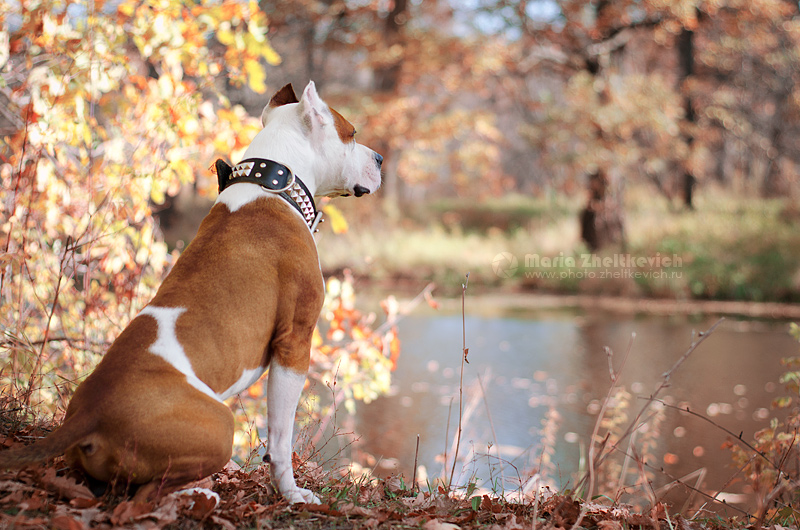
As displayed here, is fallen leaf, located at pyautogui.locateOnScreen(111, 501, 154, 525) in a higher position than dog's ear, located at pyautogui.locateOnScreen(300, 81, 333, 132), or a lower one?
lower

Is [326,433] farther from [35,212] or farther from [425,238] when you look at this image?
[425,238]

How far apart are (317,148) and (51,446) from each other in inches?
57.5

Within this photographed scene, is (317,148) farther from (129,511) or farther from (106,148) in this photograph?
(106,148)

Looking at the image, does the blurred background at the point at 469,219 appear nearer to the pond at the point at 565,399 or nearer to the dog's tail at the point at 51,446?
the pond at the point at 565,399

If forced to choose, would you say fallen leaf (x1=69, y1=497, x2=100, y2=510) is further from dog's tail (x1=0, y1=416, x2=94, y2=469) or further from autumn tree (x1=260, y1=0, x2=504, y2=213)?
autumn tree (x1=260, y1=0, x2=504, y2=213)

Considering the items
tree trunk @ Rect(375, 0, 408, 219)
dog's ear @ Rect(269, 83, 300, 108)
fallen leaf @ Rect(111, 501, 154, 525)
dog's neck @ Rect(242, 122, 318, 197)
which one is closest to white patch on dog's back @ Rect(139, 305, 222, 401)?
fallen leaf @ Rect(111, 501, 154, 525)

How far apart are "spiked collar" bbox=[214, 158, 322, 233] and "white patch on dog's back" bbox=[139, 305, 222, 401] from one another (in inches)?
24.4

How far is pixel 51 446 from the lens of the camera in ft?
6.38

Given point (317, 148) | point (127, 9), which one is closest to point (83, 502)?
point (317, 148)

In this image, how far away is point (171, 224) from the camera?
19859 millimetres

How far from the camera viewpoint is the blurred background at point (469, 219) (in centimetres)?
419

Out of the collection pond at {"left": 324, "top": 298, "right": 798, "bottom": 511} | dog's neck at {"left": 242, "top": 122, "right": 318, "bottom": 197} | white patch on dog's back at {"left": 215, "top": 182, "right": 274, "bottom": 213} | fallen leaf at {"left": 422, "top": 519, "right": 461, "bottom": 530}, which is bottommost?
pond at {"left": 324, "top": 298, "right": 798, "bottom": 511}

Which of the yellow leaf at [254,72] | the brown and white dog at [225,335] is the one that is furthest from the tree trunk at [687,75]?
the brown and white dog at [225,335]

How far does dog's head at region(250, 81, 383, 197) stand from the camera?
8.80 ft
